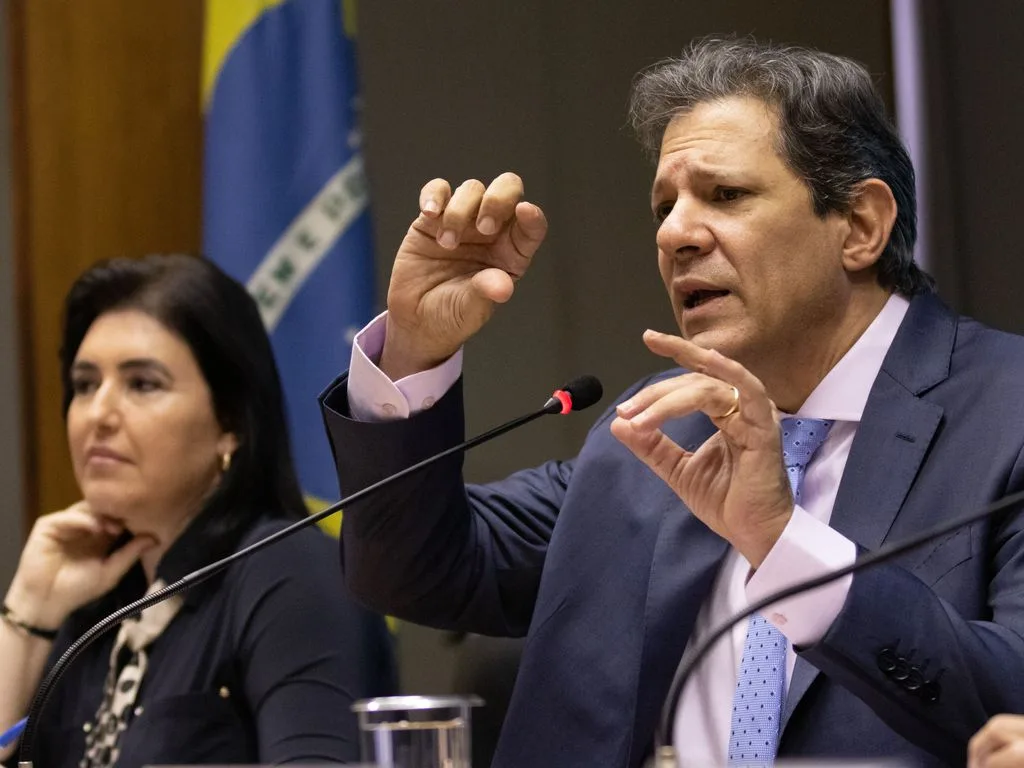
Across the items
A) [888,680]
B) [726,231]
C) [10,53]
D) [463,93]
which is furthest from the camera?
[10,53]

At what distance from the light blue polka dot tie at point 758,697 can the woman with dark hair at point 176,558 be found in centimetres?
72

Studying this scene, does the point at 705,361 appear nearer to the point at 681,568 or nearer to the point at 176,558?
the point at 681,568

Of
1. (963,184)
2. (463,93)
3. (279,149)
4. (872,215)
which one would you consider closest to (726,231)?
(872,215)

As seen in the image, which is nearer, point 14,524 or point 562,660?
point 562,660

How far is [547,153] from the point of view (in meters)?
2.85

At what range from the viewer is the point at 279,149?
117 inches

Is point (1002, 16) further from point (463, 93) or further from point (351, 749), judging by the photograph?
point (351, 749)

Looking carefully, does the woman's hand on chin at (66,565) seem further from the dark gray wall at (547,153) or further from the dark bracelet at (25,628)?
the dark gray wall at (547,153)

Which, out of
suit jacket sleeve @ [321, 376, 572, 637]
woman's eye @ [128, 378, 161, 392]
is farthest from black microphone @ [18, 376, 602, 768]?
woman's eye @ [128, 378, 161, 392]

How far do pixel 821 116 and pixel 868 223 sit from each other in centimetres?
16

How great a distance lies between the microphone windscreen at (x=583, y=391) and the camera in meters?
1.68

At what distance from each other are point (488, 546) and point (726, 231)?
22.9 inches

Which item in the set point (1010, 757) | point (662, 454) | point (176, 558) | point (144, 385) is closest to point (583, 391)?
point (662, 454)

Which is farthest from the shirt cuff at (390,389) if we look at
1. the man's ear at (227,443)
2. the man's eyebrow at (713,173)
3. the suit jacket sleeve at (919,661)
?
the man's ear at (227,443)
